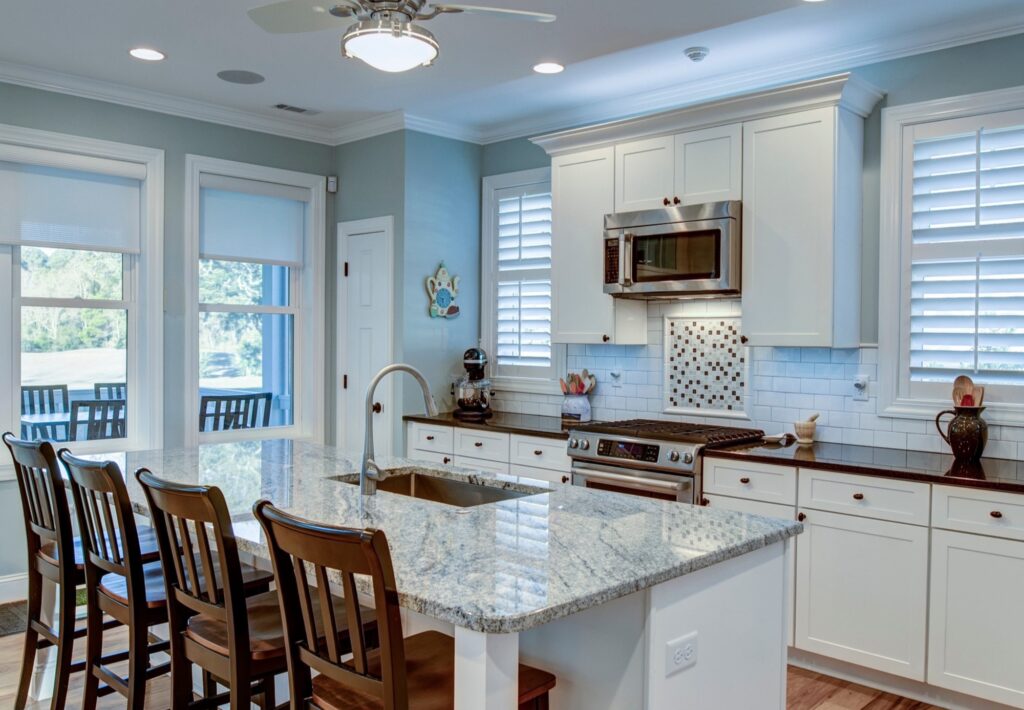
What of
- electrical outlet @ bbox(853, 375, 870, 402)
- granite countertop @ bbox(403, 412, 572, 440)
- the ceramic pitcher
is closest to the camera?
the ceramic pitcher

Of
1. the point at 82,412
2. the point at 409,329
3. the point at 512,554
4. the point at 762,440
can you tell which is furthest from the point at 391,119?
the point at 512,554

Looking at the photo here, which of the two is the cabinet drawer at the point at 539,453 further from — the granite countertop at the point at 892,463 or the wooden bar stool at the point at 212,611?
the wooden bar stool at the point at 212,611

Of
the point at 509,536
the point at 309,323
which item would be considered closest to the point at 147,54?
the point at 309,323

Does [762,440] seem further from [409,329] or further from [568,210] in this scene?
[409,329]

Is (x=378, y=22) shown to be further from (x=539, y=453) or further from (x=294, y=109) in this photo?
(x=294, y=109)

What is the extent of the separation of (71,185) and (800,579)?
423 centimetres

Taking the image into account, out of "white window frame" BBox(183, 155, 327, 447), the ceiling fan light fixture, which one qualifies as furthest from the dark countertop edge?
"white window frame" BBox(183, 155, 327, 447)

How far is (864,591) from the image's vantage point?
3.42 m

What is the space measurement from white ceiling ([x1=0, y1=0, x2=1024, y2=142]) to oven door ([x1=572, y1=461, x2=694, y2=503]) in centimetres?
197

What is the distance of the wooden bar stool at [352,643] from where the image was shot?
1.54 m

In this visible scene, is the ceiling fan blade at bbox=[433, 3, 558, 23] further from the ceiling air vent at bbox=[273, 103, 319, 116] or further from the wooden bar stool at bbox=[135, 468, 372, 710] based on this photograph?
the ceiling air vent at bbox=[273, 103, 319, 116]

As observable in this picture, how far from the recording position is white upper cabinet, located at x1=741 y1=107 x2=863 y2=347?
381 centimetres

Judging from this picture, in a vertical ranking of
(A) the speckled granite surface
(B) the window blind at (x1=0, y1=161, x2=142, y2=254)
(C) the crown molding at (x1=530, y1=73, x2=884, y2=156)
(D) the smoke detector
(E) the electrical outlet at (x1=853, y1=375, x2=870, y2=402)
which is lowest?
(A) the speckled granite surface

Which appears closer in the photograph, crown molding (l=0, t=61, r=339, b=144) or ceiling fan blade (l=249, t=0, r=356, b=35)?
ceiling fan blade (l=249, t=0, r=356, b=35)
